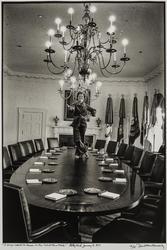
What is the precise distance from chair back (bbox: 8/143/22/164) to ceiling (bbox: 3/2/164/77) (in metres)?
1.37

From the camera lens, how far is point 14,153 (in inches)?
137

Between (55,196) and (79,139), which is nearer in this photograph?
(55,196)

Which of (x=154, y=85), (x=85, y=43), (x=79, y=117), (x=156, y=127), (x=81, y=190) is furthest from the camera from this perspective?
(x=154, y=85)

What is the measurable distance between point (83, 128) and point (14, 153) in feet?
3.71

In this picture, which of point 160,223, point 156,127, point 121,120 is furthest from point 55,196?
point 121,120

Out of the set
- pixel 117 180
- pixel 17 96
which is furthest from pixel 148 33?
pixel 17 96

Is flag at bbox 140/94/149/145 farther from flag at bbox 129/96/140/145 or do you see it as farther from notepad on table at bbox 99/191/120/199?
notepad on table at bbox 99/191/120/199

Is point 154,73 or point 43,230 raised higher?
point 154,73

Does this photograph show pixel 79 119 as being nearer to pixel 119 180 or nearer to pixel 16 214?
pixel 119 180

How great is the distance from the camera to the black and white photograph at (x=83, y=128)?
139 centimetres

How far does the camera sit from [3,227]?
1348 millimetres

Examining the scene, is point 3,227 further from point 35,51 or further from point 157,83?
point 157,83

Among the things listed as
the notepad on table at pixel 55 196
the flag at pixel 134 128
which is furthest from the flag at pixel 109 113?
the notepad on table at pixel 55 196

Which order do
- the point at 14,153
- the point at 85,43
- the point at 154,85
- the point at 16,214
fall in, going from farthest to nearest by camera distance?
the point at 154,85, the point at 14,153, the point at 85,43, the point at 16,214
